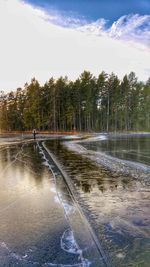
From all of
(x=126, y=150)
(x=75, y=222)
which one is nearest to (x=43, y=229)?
(x=75, y=222)

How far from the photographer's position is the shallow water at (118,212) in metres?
4.34

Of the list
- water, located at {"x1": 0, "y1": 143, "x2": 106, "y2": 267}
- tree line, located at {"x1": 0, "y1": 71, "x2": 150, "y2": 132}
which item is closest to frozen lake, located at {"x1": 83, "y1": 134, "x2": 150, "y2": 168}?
water, located at {"x1": 0, "y1": 143, "x2": 106, "y2": 267}

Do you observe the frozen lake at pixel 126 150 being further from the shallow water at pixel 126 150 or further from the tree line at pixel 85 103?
the tree line at pixel 85 103

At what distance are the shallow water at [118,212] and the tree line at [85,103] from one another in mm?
61200

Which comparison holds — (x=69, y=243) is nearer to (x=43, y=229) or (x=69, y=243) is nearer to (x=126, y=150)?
(x=43, y=229)

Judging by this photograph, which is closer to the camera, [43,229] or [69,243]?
[69,243]

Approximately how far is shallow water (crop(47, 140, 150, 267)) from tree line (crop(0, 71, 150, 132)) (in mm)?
61200

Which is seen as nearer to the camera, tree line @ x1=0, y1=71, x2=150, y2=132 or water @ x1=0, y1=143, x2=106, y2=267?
water @ x1=0, y1=143, x2=106, y2=267

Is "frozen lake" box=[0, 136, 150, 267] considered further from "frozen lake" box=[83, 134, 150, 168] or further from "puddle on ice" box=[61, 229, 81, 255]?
"frozen lake" box=[83, 134, 150, 168]

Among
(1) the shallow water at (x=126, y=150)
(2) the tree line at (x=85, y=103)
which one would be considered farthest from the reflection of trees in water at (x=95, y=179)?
(2) the tree line at (x=85, y=103)

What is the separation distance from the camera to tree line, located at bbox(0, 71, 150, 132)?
75.2 m

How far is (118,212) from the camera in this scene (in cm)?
624

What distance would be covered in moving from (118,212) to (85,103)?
226 feet

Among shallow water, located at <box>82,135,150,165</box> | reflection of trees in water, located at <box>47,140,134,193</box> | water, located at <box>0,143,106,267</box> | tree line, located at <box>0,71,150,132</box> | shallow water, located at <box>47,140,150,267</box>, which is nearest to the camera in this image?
water, located at <box>0,143,106,267</box>
